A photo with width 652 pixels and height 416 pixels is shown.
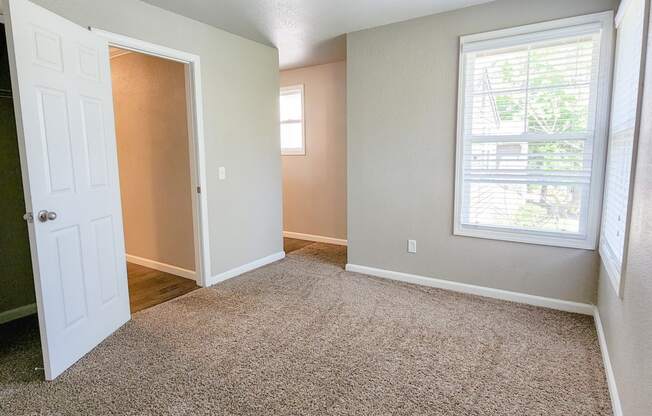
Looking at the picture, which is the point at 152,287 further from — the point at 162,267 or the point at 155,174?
the point at 155,174

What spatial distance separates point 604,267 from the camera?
101 inches

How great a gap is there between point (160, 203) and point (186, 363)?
7.23 feet

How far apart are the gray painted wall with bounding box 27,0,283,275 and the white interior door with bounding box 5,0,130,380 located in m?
0.69

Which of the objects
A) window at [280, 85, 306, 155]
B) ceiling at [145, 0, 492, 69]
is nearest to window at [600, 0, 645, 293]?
ceiling at [145, 0, 492, 69]

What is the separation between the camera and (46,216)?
81.1 inches

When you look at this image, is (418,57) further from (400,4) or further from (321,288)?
(321,288)

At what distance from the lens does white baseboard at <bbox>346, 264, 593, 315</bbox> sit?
2.96m

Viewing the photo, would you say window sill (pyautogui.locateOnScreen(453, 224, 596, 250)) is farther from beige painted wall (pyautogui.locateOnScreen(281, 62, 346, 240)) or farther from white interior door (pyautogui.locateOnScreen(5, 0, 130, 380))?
white interior door (pyautogui.locateOnScreen(5, 0, 130, 380))

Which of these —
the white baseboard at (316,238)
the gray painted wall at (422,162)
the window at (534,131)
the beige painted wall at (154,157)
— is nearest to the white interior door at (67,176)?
the beige painted wall at (154,157)

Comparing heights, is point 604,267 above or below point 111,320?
above

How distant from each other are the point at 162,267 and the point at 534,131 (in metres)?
3.81

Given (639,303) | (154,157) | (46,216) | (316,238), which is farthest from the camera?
(316,238)

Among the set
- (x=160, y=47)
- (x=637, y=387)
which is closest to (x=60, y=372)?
(x=160, y=47)

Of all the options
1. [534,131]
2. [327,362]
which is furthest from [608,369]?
[534,131]
